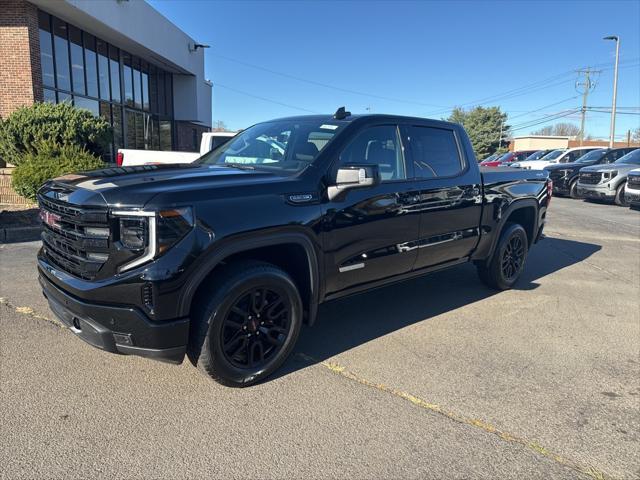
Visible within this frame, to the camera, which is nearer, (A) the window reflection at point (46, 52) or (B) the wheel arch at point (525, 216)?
(B) the wheel arch at point (525, 216)

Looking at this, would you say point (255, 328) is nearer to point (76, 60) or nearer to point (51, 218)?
point (51, 218)

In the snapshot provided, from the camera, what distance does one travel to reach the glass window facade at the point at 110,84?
53.0 feet

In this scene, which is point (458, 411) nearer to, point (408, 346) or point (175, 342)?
point (408, 346)

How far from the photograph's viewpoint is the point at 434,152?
15.6 ft

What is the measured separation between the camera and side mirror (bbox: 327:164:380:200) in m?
3.44

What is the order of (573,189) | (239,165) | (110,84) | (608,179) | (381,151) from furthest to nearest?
(110,84)
(573,189)
(608,179)
(381,151)
(239,165)

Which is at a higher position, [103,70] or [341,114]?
[103,70]

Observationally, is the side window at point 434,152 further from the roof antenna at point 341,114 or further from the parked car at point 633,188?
the parked car at point 633,188

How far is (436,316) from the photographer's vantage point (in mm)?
4906

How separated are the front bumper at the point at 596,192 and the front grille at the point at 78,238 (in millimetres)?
16725

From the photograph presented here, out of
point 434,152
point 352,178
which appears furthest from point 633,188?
point 352,178

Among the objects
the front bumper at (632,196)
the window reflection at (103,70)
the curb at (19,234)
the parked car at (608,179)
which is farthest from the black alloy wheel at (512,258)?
the window reflection at (103,70)

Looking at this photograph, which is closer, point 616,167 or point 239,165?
point 239,165

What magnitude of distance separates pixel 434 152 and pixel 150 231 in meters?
2.96
